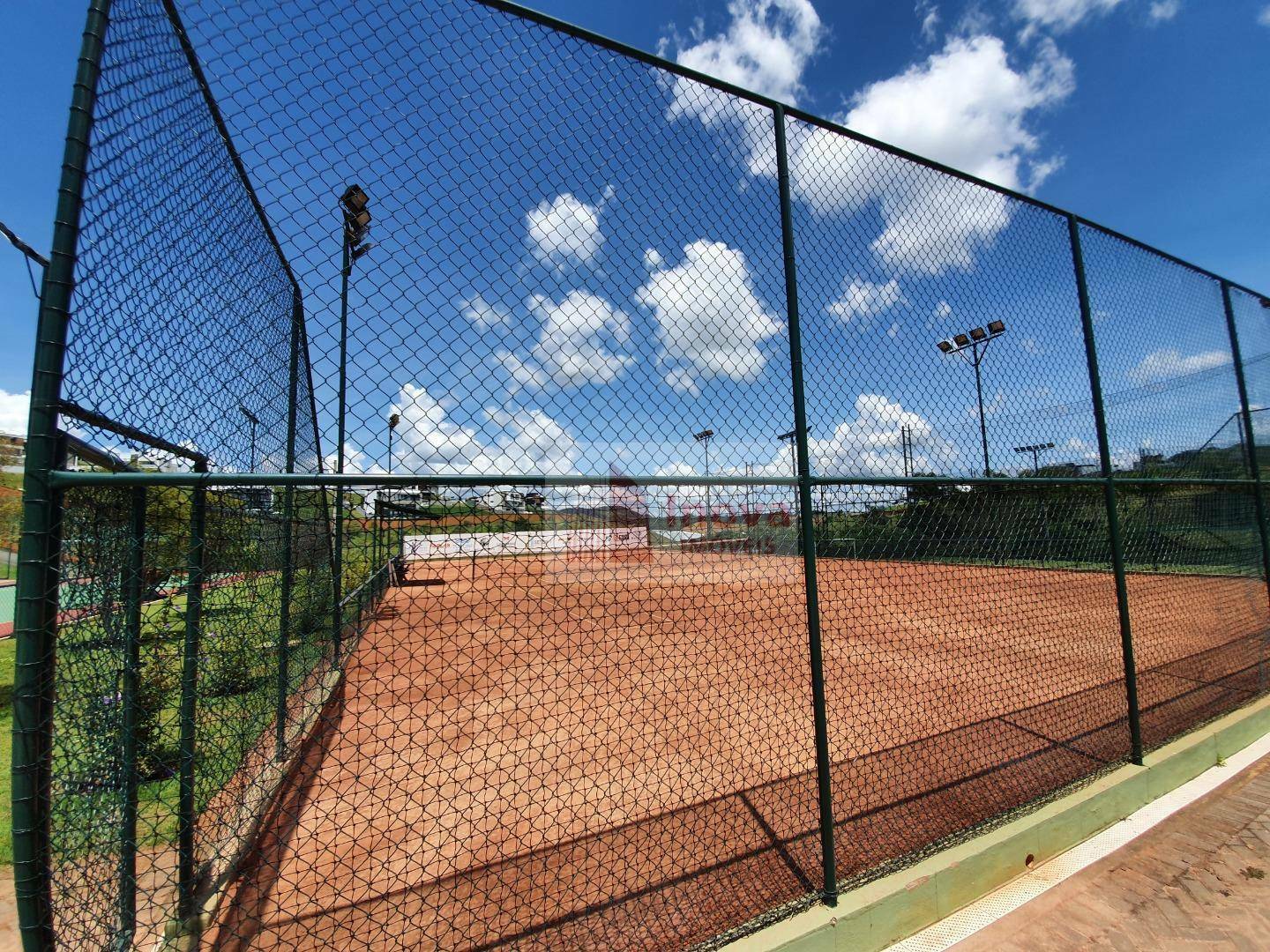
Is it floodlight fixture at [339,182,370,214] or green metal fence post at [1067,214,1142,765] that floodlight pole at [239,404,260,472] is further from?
green metal fence post at [1067,214,1142,765]

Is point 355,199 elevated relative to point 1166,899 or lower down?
elevated

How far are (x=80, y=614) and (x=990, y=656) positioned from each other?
731 cm

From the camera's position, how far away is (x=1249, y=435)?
4.70 meters

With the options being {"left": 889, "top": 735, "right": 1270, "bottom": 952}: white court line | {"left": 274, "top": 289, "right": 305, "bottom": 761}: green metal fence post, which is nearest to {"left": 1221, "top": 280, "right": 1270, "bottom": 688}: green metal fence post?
{"left": 889, "top": 735, "right": 1270, "bottom": 952}: white court line

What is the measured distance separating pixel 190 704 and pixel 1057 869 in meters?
3.65

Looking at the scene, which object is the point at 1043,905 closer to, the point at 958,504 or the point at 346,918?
the point at 346,918

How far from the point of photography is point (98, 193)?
140cm

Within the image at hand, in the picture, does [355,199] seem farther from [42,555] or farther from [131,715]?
[131,715]

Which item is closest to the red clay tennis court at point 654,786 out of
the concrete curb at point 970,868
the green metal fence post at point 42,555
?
the concrete curb at point 970,868

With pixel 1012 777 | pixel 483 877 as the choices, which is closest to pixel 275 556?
pixel 483 877

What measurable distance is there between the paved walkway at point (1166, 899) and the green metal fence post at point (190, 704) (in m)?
2.86

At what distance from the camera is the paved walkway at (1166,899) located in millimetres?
1979

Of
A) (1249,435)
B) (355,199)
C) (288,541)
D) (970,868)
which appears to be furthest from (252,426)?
(1249,435)

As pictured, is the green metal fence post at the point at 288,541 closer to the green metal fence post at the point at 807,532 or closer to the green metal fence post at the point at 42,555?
the green metal fence post at the point at 42,555
